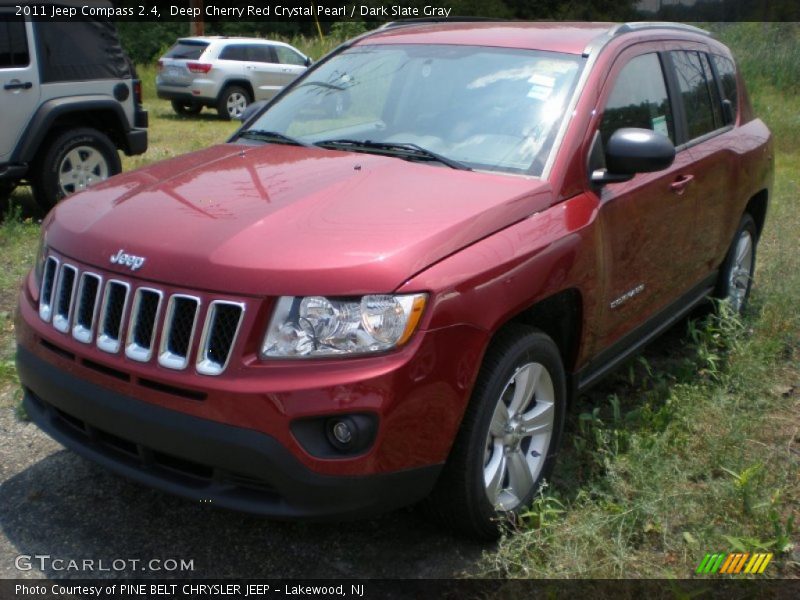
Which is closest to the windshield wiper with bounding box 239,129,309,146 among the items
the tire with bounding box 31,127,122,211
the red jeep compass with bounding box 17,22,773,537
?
the red jeep compass with bounding box 17,22,773,537

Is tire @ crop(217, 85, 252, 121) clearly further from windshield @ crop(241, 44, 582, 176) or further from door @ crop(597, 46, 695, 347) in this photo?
door @ crop(597, 46, 695, 347)

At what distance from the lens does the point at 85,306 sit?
2.98m

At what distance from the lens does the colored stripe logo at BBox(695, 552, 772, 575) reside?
2979mm

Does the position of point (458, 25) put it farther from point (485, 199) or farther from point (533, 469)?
point (533, 469)

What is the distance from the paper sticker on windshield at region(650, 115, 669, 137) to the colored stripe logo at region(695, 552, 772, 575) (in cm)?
208

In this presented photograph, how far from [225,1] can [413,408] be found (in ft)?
125

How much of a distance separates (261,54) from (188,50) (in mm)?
1492

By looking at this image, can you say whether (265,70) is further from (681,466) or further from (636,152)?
(681,466)

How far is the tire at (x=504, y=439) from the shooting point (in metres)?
2.93

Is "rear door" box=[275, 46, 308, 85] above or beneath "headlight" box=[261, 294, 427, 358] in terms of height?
beneath

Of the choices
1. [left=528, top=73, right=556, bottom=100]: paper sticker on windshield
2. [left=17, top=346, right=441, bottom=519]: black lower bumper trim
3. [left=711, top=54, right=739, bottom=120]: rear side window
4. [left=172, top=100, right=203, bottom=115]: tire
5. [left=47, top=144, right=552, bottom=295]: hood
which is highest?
[left=528, top=73, right=556, bottom=100]: paper sticker on windshield

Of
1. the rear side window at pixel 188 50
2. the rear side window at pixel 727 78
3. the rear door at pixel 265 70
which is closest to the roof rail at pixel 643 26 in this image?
the rear side window at pixel 727 78

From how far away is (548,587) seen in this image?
113 inches

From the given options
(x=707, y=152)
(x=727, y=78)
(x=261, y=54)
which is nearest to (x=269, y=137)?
(x=707, y=152)
